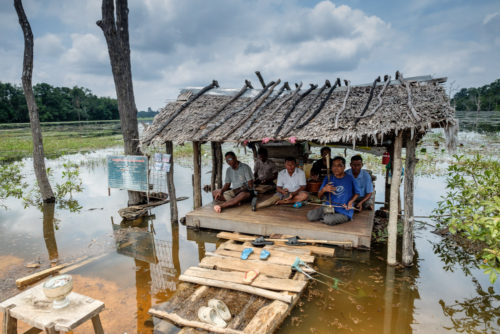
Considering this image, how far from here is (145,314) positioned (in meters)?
3.78

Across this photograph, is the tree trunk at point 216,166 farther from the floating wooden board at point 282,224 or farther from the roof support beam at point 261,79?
the roof support beam at point 261,79

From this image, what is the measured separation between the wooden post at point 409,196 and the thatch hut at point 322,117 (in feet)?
0.05

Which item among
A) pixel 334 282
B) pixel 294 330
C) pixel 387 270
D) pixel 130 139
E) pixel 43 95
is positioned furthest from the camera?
pixel 43 95

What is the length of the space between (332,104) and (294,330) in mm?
4534

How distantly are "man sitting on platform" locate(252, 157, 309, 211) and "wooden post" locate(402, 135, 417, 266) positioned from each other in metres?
2.28

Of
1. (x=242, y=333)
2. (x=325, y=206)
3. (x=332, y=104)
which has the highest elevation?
(x=332, y=104)

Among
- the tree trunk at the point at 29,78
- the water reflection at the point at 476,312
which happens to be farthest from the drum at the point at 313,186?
the tree trunk at the point at 29,78

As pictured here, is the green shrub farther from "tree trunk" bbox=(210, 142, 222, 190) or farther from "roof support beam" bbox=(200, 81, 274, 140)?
"tree trunk" bbox=(210, 142, 222, 190)

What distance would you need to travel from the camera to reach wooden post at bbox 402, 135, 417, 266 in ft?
15.3

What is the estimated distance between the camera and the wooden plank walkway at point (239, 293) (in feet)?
10.6

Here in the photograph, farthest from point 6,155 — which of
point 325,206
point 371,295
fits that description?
point 371,295

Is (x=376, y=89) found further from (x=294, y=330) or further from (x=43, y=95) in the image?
(x=43, y=95)

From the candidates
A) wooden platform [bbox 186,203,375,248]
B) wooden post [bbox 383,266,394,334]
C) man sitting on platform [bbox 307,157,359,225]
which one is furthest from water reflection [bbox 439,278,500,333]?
man sitting on platform [bbox 307,157,359,225]

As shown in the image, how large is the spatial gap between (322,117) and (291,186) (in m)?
1.89
